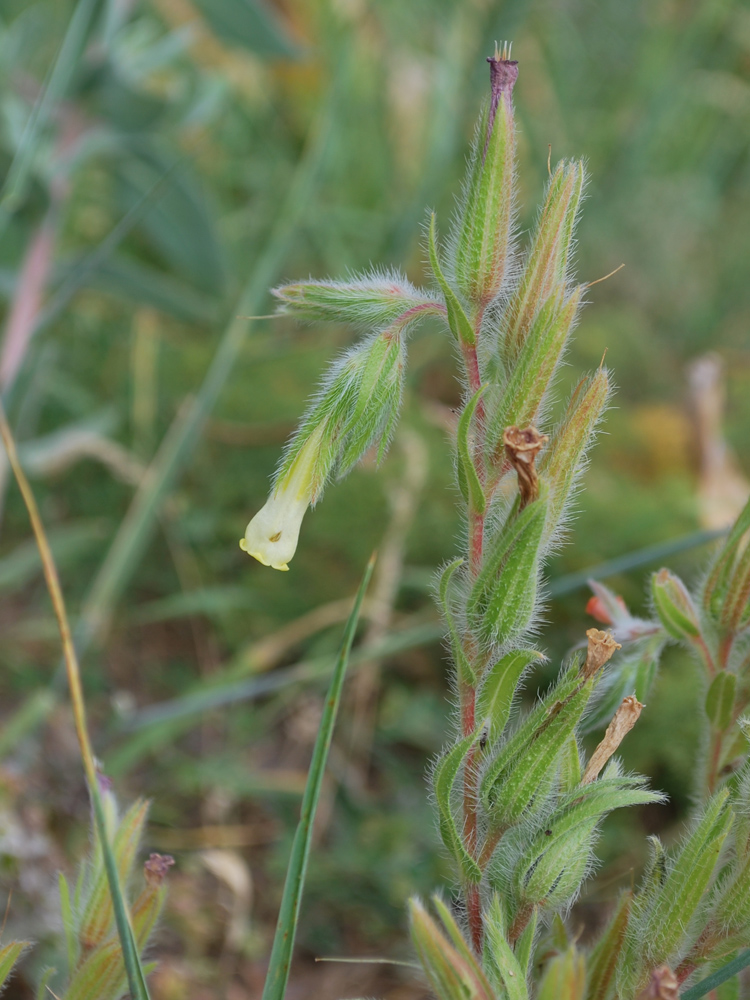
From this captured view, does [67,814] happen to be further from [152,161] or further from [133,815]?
[152,161]

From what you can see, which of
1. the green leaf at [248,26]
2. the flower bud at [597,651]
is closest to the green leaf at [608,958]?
the flower bud at [597,651]

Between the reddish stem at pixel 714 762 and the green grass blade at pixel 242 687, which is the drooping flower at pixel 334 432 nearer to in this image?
the reddish stem at pixel 714 762

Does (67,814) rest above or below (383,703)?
below

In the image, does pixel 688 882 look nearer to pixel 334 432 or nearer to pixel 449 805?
pixel 449 805

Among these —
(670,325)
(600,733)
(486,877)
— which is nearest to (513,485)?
(486,877)

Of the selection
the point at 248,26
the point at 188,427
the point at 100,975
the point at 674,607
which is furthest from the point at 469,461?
the point at 248,26

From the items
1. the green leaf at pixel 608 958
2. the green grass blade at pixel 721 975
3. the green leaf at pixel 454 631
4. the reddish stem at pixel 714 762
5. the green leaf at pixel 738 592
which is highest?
the green leaf at pixel 738 592
